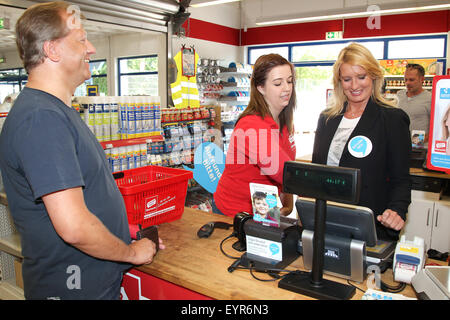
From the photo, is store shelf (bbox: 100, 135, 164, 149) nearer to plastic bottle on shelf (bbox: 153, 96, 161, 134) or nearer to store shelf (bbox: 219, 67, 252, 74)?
plastic bottle on shelf (bbox: 153, 96, 161, 134)

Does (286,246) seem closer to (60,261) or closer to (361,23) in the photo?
(60,261)

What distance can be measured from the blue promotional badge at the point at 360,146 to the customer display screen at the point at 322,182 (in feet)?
3.43

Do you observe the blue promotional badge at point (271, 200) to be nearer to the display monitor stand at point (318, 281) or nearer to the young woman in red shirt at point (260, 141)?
the display monitor stand at point (318, 281)

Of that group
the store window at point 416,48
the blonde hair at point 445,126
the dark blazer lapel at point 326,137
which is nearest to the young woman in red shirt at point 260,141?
the dark blazer lapel at point 326,137

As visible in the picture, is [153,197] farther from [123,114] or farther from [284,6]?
[284,6]

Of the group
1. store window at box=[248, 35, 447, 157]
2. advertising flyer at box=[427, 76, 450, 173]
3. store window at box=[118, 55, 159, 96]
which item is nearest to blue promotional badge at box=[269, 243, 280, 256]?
advertising flyer at box=[427, 76, 450, 173]

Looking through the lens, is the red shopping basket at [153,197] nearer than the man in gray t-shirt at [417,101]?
Yes

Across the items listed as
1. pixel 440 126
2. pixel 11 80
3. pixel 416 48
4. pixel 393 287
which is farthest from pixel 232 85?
pixel 11 80

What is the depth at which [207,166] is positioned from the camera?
386 cm

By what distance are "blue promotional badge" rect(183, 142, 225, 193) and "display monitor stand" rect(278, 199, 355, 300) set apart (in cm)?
238

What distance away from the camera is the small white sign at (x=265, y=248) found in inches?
64.9

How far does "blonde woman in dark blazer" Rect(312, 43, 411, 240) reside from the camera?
2.16 meters

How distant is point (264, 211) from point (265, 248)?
0.18 metres
